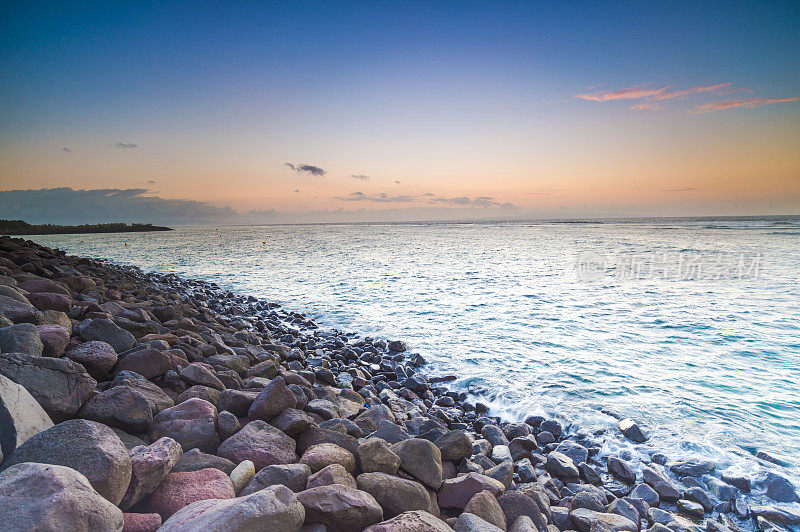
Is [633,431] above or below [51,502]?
below

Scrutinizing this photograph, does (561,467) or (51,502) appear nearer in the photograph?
(51,502)

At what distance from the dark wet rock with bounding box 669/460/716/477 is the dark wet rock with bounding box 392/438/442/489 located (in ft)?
11.2

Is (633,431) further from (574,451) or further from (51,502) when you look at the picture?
(51,502)

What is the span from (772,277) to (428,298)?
1737 cm

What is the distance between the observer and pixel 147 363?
481 cm

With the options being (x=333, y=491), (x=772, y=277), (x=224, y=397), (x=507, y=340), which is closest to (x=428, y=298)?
(x=507, y=340)

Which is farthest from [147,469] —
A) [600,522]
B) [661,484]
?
[661,484]

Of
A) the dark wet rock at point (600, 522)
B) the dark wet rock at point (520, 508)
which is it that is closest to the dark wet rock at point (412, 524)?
the dark wet rock at point (520, 508)

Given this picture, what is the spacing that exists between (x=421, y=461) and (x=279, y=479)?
1360 millimetres

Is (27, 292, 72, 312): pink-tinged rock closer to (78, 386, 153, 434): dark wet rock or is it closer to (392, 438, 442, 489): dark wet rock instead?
(78, 386, 153, 434): dark wet rock

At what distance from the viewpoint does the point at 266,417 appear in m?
4.20

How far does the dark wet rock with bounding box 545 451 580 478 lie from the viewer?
15.7 ft

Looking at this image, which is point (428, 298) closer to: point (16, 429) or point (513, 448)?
point (513, 448)

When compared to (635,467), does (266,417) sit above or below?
above
